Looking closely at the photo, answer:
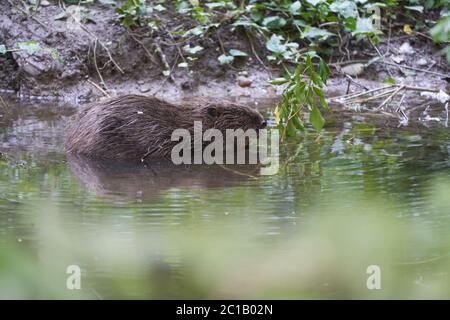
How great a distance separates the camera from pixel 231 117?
19.4 ft

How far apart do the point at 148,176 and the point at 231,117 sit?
4.69ft

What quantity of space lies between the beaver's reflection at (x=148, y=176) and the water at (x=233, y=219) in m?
0.01

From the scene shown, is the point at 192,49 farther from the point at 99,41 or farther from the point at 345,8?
the point at 345,8

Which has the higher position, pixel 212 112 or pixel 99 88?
pixel 99 88

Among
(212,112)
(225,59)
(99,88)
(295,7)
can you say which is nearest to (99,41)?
(99,88)

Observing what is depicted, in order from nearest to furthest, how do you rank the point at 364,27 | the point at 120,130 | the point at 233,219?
the point at 233,219
the point at 120,130
the point at 364,27

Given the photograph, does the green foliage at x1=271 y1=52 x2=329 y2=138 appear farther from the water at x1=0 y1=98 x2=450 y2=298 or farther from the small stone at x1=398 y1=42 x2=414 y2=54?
the small stone at x1=398 y1=42 x2=414 y2=54

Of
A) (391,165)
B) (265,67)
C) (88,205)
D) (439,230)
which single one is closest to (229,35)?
(265,67)

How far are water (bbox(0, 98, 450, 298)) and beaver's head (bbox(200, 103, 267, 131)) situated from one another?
1.66ft

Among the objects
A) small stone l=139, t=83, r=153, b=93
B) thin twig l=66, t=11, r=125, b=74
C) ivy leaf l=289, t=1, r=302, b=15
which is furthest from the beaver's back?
ivy leaf l=289, t=1, r=302, b=15

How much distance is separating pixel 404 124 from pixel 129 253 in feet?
14.0

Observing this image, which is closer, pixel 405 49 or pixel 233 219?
pixel 233 219

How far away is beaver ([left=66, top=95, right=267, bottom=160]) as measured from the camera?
523cm

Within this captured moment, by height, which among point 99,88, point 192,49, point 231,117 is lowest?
point 231,117
